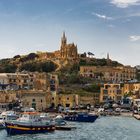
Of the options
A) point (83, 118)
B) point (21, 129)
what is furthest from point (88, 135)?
point (83, 118)

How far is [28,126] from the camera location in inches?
2400

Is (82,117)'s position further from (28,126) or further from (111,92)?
(111,92)

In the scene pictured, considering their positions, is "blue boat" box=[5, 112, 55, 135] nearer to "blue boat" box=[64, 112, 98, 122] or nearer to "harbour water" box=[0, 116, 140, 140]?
"harbour water" box=[0, 116, 140, 140]

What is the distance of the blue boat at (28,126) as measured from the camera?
5994cm

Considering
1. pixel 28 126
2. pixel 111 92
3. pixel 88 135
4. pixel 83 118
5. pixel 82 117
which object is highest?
pixel 111 92

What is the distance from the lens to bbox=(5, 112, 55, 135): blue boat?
2360 inches

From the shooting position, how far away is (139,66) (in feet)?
596

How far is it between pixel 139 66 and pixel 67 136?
4958 inches

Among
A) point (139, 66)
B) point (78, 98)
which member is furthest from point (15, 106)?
point (139, 66)

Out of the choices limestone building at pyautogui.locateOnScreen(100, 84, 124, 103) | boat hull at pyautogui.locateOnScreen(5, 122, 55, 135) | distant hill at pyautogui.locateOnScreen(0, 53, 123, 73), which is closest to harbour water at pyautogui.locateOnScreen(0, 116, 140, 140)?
boat hull at pyautogui.locateOnScreen(5, 122, 55, 135)


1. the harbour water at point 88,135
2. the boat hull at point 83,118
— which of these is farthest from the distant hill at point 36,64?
the harbour water at point 88,135

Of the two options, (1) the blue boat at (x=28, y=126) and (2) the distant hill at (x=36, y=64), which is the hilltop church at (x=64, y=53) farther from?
(1) the blue boat at (x=28, y=126)

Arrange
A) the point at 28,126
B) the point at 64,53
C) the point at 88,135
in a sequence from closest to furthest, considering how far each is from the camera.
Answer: the point at 88,135
the point at 28,126
the point at 64,53

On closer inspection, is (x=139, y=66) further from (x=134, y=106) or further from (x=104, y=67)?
(x=134, y=106)
